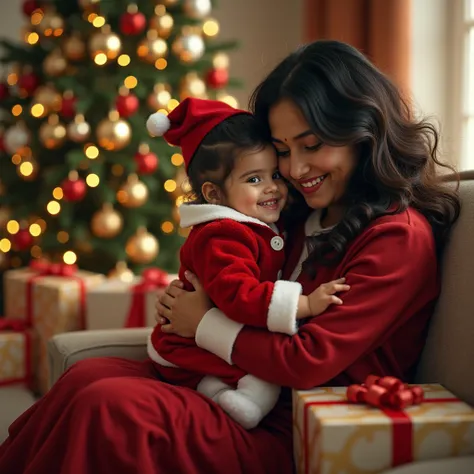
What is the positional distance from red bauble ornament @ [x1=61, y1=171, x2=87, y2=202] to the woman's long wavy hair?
Result: 5.50ft

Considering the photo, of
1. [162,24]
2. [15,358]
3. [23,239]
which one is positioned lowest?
[15,358]

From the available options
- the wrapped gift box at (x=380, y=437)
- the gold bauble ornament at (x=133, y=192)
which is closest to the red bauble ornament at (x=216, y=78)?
the gold bauble ornament at (x=133, y=192)

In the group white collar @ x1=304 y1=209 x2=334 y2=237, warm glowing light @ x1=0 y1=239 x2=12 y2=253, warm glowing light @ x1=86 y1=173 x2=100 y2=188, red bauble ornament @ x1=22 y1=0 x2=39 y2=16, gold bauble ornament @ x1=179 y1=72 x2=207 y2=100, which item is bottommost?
warm glowing light @ x1=0 y1=239 x2=12 y2=253

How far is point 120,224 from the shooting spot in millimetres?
3252

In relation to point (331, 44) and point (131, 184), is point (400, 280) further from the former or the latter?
point (131, 184)

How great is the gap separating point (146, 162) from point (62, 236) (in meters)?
0.61

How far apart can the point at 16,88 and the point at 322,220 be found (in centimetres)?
247

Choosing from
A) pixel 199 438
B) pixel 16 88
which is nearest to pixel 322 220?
pixel 199 438

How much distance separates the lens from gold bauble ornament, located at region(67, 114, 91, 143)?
3.16m

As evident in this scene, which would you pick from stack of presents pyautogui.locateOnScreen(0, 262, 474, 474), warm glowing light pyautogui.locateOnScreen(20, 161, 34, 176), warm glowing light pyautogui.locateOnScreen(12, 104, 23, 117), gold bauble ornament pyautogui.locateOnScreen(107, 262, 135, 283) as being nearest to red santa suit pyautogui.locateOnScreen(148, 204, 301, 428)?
stack of presents pyautogui.locateOnScreen(0, 262, 474, 474)

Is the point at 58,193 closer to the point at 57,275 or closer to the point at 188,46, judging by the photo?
the point at 57,275

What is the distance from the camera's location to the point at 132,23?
314cm

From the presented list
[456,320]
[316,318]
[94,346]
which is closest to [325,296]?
[316,318]

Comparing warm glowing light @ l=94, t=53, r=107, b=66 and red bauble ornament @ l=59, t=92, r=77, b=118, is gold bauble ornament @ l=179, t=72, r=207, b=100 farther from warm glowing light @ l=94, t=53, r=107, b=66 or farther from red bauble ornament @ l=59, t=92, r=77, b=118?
red bauble ornament @ l=59, t=92, r=77, b=118
